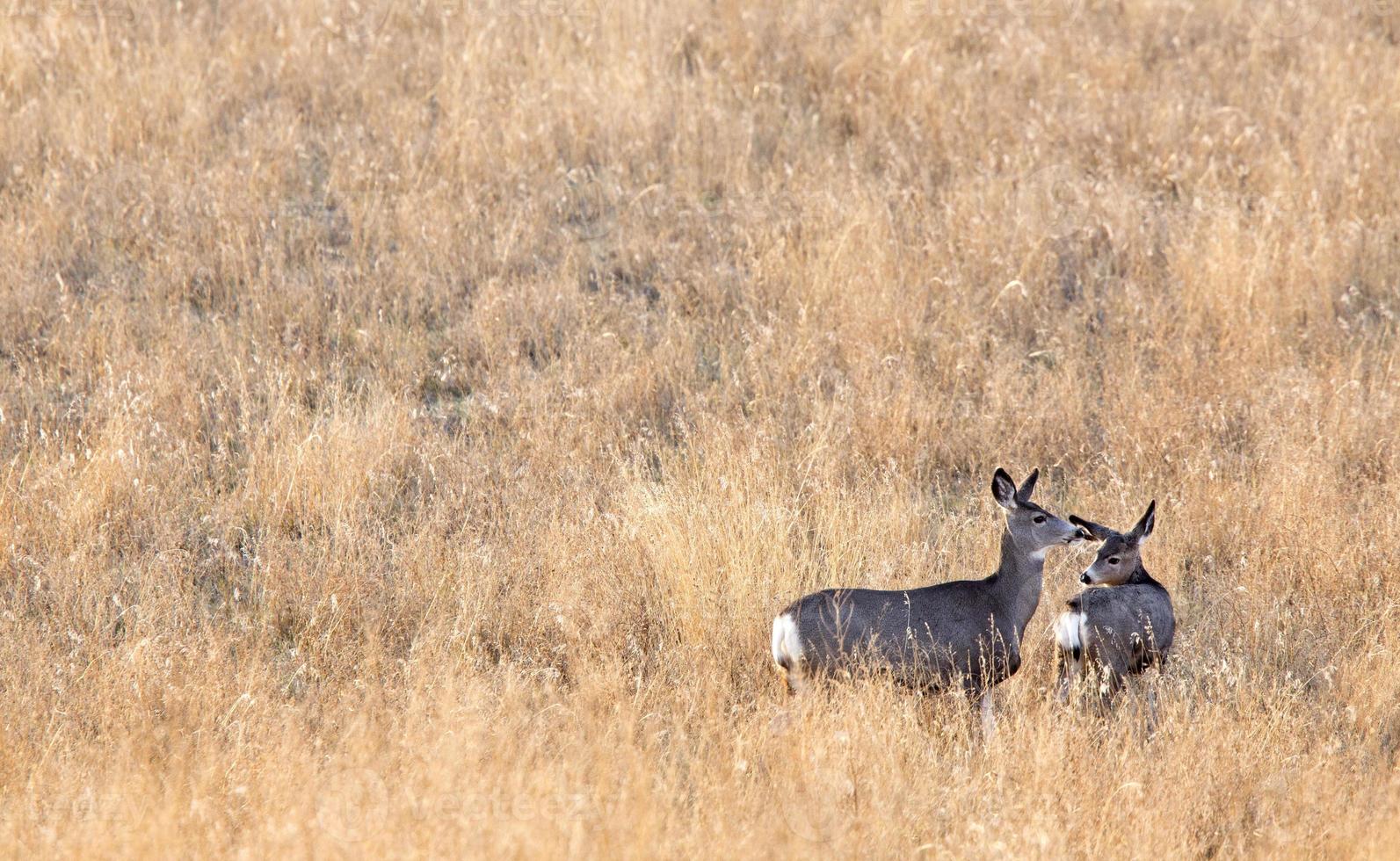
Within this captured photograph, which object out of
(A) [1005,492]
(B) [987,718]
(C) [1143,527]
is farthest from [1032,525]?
(B) [987,718]

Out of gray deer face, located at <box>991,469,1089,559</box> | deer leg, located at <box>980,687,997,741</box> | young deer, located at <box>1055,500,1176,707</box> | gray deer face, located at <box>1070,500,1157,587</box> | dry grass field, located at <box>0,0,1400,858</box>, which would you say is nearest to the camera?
dry grass field, located at <box>0,0,1400,858</box>

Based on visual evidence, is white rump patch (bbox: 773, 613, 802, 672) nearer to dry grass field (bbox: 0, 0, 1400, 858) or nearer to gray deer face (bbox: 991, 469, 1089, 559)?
dry grass field (bbox: 0, 0, 1400, 858)

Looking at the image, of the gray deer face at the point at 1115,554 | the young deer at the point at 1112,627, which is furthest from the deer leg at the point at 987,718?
the gray deer face at the point at 1115,554

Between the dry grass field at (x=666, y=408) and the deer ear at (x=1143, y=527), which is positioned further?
the deer ear at (x=1143, y=527)

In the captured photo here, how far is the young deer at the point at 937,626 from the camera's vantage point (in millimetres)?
5379

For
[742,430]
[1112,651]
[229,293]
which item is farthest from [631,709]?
[229,293]

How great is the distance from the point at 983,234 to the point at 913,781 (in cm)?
545

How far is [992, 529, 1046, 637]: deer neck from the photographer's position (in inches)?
231

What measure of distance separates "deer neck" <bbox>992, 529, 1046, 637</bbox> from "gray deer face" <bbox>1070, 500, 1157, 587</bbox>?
25cm

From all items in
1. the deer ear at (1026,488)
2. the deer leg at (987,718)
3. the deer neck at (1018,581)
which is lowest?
the deer leg at (987,718)

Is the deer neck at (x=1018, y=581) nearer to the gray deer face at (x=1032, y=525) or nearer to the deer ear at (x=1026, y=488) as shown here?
the gray deer face at (x=1032, y=525)

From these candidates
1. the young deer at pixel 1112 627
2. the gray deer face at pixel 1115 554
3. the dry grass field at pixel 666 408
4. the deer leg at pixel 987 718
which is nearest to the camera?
the dry grass field at pixel 666 408

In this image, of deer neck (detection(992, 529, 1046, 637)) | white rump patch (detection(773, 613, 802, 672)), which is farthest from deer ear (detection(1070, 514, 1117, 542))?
white rump patch (detection(773, 613, 802, 672))

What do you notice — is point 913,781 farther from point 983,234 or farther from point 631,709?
point 983,234
